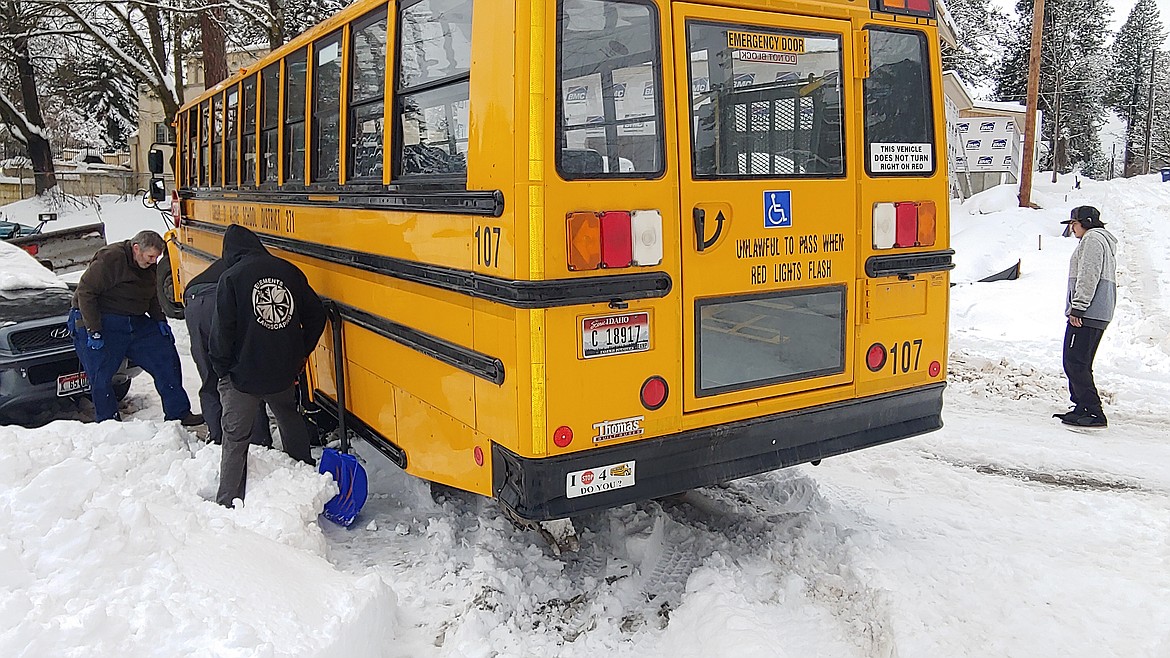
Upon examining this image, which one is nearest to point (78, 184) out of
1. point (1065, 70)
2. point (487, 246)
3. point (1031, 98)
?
point (1031, 98)

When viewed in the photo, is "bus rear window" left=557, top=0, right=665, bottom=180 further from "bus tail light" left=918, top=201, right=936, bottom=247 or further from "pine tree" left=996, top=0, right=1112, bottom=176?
"pine tree" left=996, top=0, right=1112, bottom=176

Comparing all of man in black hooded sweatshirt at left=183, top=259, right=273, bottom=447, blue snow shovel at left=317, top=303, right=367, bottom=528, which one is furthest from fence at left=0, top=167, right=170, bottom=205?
blue snow shovel at left=317, top=303, right=367, bottom=528

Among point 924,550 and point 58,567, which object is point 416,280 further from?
point 924,550

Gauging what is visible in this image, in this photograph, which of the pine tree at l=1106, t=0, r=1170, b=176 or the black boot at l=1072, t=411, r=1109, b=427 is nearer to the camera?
the black boot at l=1072, t=411, r=1109, b=427

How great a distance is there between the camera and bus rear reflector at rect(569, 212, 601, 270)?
3.43 meters

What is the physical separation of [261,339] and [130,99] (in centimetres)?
4131

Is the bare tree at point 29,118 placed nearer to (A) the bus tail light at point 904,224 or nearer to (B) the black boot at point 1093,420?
(A) the bus tail light at point 904,224

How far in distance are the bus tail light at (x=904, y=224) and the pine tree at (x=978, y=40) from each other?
45321mm

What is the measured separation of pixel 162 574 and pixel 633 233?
213 cm

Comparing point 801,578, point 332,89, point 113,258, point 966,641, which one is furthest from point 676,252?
point 113,258

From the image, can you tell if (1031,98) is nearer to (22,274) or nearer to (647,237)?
(22,274)

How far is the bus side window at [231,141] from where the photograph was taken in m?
6.64

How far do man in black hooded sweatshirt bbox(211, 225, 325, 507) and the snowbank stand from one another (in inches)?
13.6

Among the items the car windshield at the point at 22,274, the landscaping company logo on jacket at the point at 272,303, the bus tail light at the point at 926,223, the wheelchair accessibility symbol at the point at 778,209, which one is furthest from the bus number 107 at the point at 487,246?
the car windshield at the point at 22,274
